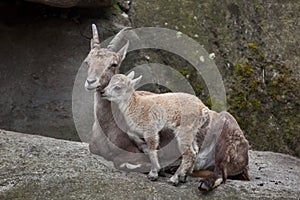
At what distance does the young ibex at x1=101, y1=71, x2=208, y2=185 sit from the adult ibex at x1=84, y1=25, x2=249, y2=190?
0.09 meters

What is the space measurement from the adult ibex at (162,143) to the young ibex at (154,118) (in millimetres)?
94

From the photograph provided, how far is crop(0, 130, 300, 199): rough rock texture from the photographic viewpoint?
191 inches

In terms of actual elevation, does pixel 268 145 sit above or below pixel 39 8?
below

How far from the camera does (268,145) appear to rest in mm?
8695

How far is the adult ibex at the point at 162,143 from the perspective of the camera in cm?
493

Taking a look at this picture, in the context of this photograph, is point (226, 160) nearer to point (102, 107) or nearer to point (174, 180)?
point (174, 180)

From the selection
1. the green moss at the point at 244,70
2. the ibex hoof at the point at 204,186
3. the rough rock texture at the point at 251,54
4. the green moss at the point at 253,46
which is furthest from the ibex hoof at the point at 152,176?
the green moss at the point at 253,46

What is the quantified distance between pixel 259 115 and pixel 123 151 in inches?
164

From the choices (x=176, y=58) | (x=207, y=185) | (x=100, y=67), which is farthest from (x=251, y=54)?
(x=100, y=67)

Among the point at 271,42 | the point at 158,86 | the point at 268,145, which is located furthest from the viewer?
the point at 271,42

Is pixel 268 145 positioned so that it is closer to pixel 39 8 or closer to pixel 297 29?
pixel 297 29

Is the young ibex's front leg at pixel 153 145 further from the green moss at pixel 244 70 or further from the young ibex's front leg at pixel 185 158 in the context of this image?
the green moss at pixel 244 70

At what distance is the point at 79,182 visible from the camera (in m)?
4.94

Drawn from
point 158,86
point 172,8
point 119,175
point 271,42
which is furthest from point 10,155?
point 271,42
